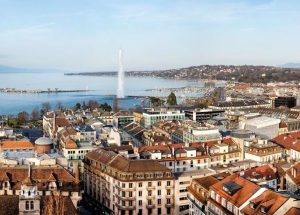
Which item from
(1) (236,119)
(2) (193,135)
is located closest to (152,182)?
(2) (193,135)

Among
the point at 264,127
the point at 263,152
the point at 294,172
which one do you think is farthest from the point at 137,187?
the point at 264,127

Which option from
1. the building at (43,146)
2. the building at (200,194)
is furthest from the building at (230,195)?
the building at (43,146)

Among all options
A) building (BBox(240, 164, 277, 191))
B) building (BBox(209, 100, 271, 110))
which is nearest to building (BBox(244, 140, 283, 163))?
building (BBox(240, 164, 277, 191))

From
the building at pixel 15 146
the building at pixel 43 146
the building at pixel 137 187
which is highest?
the building at pixel 43 146

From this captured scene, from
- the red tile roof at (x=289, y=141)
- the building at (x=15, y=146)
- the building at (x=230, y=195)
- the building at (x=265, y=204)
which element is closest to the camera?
the building at (x=265, y=204)

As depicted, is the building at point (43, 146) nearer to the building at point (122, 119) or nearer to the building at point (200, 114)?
the building at point (122, 119)

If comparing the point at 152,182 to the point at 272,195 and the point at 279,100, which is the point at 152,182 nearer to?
the point at 272,195
